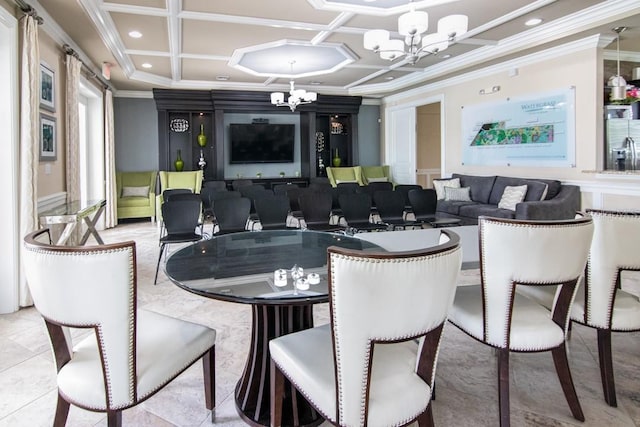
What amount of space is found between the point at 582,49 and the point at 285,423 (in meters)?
5.95

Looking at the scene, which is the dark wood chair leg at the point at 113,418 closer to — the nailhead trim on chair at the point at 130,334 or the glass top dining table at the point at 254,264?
the nailhead trim on chair at the point at 130,334

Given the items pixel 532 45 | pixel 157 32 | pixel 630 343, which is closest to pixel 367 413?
pixel 630 343

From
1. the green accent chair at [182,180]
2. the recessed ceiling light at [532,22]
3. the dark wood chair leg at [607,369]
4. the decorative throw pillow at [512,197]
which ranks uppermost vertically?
the recessed ceiling light at [532,22]

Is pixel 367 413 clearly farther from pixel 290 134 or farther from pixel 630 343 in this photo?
pixel 290 134

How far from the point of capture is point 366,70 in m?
7.87

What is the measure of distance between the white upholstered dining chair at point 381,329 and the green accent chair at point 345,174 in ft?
27.6

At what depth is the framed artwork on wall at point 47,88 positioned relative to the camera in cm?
430

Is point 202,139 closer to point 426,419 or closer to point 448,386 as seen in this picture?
point 448,386

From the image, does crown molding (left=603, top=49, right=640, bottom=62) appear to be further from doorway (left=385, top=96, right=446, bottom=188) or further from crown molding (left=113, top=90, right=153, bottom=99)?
crown molding (left=113, top=90, right=153, bottom=99)

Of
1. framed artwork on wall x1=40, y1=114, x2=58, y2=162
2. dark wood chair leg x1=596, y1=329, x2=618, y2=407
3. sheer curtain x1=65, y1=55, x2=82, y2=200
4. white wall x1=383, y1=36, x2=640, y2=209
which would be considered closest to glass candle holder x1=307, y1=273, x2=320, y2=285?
dark wood chair leg x1=596, y1=329, x2=618, y2=407

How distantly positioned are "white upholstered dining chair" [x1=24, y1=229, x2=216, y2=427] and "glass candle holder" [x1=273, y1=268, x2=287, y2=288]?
0.50m

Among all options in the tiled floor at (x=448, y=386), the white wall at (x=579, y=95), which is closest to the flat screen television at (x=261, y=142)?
the white wall at (x=579, y=95)

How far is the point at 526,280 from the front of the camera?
1803mm

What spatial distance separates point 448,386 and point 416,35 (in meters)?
2.97
